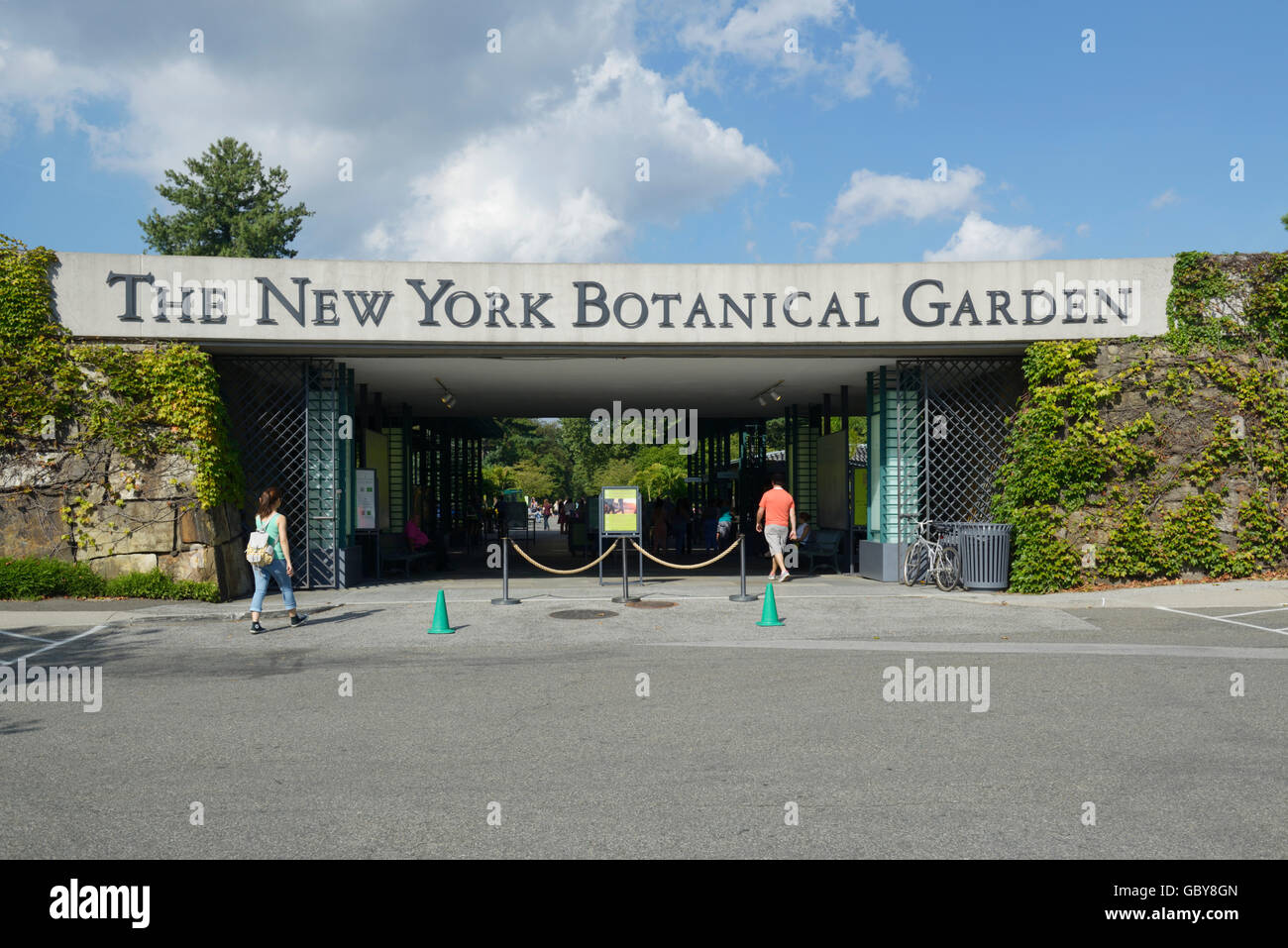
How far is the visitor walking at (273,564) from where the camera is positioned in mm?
10977

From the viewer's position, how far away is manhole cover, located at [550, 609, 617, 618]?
39.7ft

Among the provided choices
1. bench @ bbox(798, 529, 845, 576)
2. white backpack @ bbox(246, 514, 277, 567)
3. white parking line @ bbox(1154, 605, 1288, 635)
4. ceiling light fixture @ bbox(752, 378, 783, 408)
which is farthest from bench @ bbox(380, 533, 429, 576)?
white parking line @ bbox(1154, 605, 1288, 635)

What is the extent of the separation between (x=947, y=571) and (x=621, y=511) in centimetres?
516

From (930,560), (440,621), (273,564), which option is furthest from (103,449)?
(930,560)

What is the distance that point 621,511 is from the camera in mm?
15094

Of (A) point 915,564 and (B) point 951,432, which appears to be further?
(B) point 951,432

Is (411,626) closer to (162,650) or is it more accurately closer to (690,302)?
(162,650)

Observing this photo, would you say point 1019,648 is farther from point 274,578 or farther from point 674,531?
point 674,531

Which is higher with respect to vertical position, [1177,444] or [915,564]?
[1177,444]

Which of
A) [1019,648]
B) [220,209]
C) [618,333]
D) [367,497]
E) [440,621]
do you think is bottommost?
[1019,648]

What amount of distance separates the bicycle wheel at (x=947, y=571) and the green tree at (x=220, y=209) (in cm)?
4452

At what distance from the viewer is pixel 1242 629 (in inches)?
414
